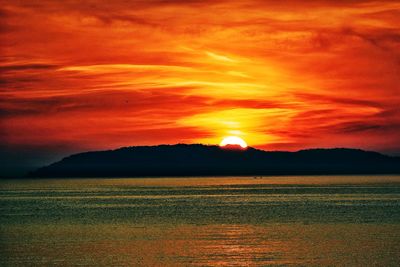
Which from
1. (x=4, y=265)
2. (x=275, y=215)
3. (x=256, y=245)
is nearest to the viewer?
(x=4, y=265)

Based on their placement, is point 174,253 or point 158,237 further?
point 158,237

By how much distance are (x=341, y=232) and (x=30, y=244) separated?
23.3m

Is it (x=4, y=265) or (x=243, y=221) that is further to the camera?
(x=243, y=221)

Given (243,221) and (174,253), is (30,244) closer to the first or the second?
(174,253)

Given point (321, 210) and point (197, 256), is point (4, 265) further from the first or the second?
point (321, 210)

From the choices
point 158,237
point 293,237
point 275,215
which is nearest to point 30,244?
point 158,237

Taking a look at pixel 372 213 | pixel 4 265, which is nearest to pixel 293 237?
pixel 4 265

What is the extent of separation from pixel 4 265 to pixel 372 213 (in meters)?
48.3

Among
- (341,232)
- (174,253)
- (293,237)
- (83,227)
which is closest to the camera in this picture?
(174,253)

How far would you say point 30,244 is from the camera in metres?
53.6

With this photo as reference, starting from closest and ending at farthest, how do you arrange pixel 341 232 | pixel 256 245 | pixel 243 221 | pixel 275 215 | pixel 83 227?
pixel 256 245
pixel 341 232
pixel 83 227
pixel 243 221
pixel 275 215

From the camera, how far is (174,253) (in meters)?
47.3

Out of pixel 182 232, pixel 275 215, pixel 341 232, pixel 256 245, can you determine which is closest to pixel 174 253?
pixel 256 245

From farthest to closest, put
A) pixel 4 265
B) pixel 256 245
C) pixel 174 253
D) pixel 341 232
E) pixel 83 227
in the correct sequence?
pixel 83 227 → pixel 341 232 → pixel 256 245 → pixel 174 253 → pixel 4 265
